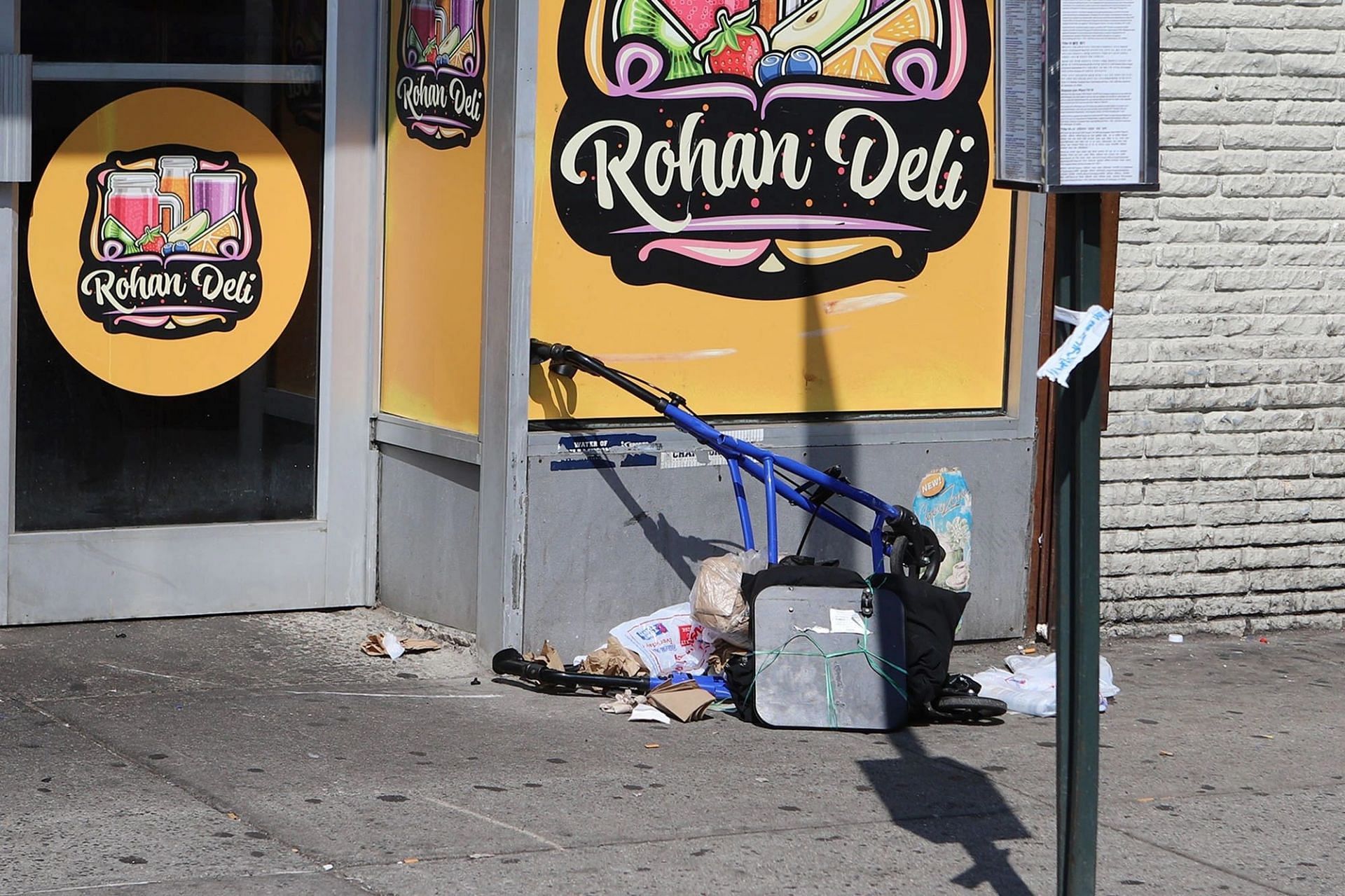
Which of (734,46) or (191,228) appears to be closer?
(734,46)

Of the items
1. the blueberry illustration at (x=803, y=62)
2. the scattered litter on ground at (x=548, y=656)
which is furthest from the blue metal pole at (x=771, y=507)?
the blueberry illustration at (x=803, y=62)

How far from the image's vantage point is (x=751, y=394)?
21.6 feet

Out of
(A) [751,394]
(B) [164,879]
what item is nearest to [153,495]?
(A) [751,394]

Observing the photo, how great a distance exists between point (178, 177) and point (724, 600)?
2.64 meters

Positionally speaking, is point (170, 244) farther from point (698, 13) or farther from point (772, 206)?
point (772, 206)

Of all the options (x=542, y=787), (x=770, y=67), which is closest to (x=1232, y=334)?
(x=770, y=67)

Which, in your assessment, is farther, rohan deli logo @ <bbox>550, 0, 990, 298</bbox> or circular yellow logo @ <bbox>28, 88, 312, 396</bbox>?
circular yellow logo @ <bbox>28, 88, 312, 396</bbox>

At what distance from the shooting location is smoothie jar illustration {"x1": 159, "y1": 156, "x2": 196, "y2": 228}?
258 inches

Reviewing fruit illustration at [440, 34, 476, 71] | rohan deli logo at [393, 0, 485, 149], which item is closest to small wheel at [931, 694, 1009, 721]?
rohan deli logo at [393, 0, 485, 149]

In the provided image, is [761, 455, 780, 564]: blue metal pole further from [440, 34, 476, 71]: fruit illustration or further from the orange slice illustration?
[440, 34, 476, 71]: fruit illustration

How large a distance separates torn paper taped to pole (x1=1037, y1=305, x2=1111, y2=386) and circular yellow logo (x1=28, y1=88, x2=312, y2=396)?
156 inches

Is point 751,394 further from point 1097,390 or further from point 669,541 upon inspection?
point 1097,390

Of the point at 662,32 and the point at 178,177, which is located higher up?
the point at 662,32

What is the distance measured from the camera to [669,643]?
244 inches
